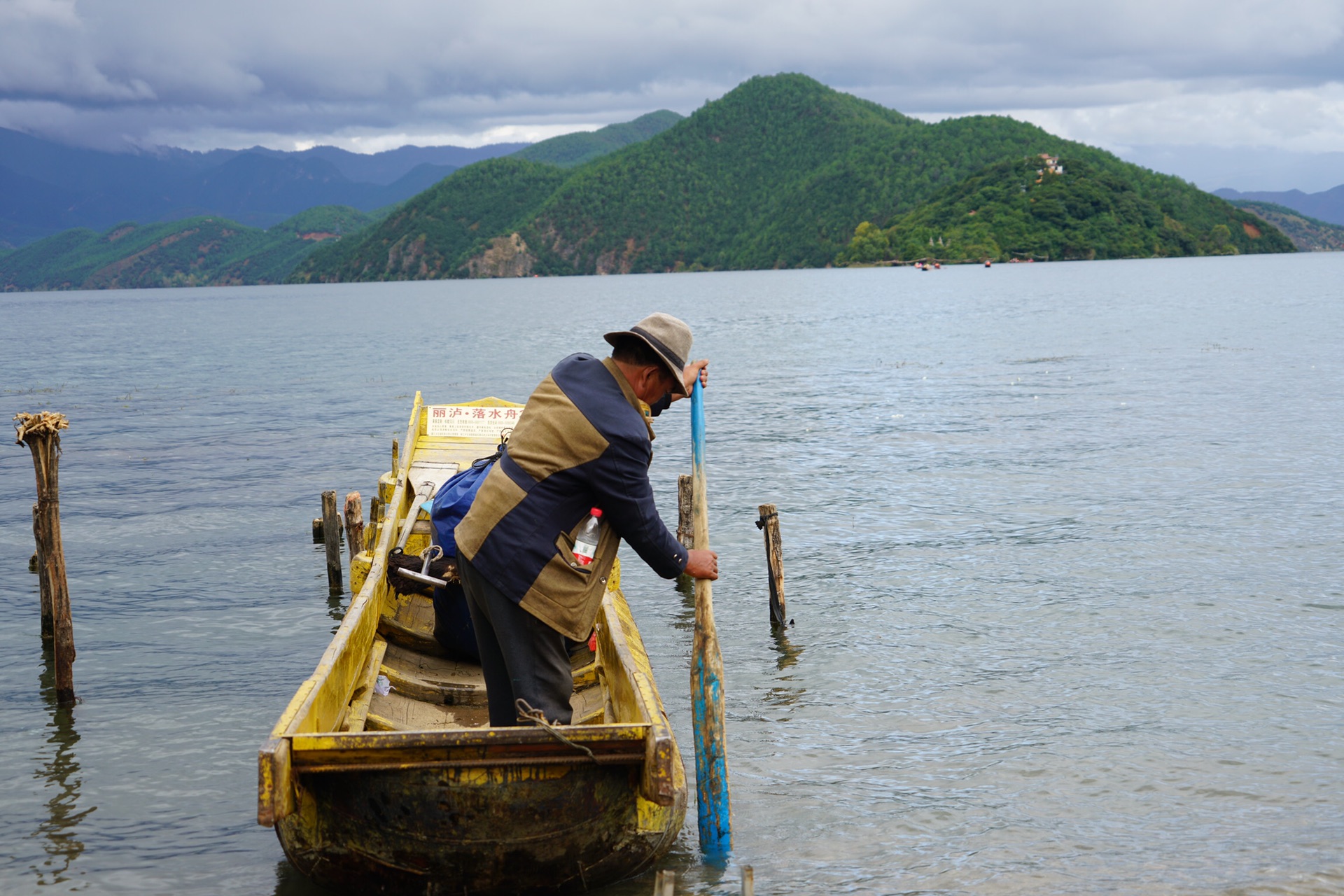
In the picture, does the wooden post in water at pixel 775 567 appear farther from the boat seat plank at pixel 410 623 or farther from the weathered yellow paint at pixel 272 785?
the weathered yellow paint at pixel 272 785

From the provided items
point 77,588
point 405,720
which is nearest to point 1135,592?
point 405,720

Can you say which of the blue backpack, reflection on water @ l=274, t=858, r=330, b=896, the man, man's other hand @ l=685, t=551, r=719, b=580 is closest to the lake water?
reflection on water @ l=274, t=858, r=330, b=896

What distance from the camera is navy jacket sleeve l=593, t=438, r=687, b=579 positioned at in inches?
223

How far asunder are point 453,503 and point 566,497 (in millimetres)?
3928

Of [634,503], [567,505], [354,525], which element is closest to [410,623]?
[354,525]

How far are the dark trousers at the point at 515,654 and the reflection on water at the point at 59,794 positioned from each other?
3.80 meters

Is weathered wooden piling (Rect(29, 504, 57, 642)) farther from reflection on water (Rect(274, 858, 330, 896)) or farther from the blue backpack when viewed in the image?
reflection on water (Rect(274, 858, 330, 896))

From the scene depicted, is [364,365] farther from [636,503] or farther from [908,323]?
[636,503]

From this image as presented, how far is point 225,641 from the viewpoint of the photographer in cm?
1321

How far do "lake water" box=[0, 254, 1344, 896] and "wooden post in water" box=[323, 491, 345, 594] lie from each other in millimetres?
284

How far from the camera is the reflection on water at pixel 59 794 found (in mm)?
7984

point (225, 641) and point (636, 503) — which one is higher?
point (636, 503)

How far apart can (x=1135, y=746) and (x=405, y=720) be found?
5.89 metres

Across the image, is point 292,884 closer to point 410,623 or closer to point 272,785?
point 272,785
